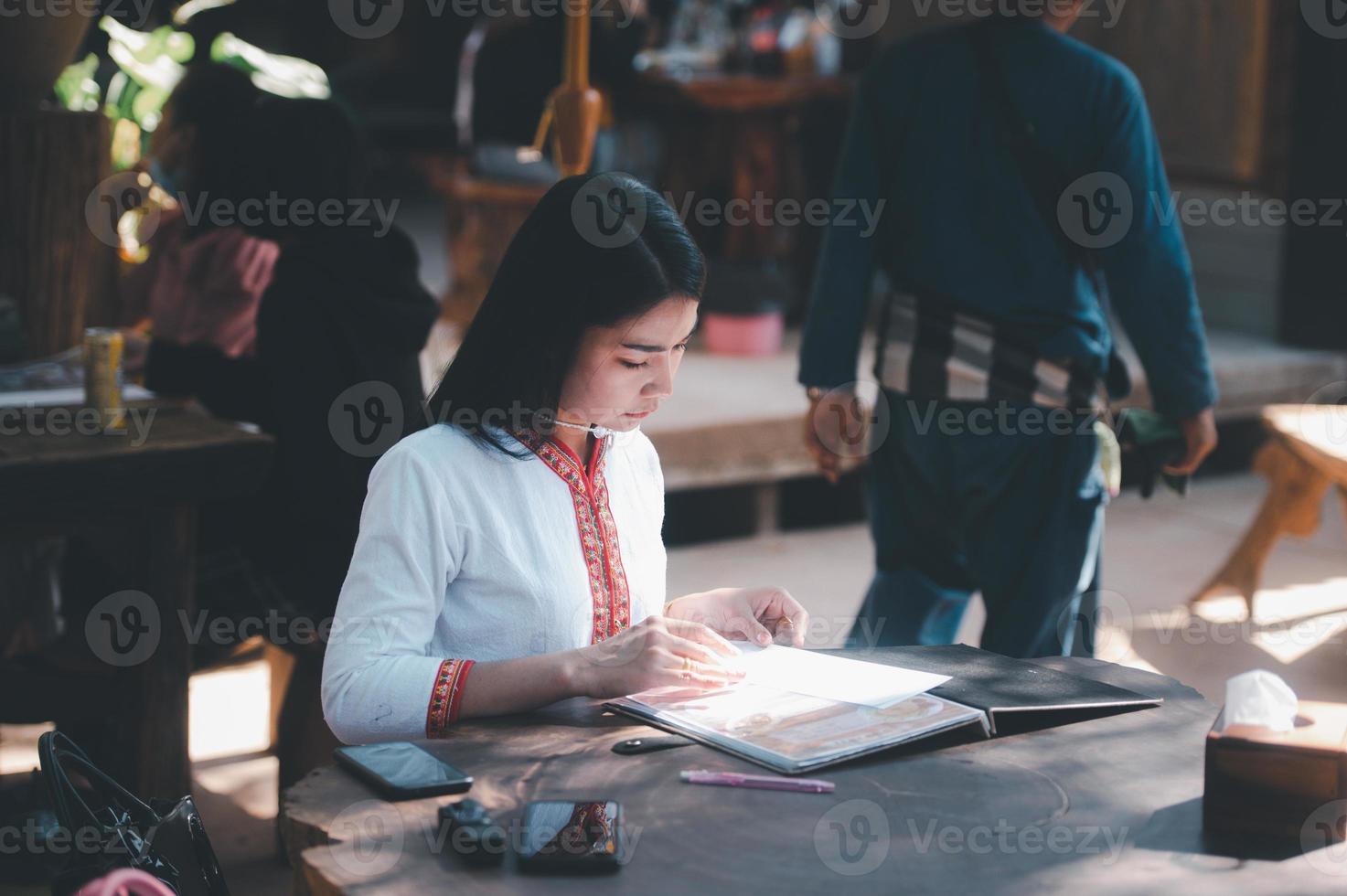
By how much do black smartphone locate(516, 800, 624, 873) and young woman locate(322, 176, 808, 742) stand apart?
301 millimetres

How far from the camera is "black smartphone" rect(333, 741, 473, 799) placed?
153 centimetres

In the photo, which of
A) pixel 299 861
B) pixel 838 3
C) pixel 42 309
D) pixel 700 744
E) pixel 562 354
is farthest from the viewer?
pixel 838 3

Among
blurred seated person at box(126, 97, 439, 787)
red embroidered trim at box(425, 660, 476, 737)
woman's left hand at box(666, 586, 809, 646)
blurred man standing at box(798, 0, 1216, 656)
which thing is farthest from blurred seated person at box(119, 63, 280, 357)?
red embroidered trim at box(425, 660, 476, 737)

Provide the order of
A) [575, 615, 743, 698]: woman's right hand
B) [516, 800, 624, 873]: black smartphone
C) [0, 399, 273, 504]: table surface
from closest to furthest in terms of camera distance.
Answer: [516, 800, 624, 873]: black smartphone < [575, 615, 743, 698]: woman's right hand < [0, 399, 273, 504]: table surface

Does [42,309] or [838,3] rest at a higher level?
[838,3]

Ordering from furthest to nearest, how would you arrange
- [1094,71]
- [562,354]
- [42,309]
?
1. [42,309]
2. [1094,71]
3. [562,354]

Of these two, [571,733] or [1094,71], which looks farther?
[1094,71]

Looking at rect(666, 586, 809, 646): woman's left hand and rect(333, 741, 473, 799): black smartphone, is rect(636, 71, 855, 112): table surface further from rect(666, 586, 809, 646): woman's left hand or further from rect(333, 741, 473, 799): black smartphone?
rect(333, 741, 473, 799): black smartphone

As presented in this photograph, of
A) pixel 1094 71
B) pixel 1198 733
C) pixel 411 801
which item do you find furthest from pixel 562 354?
pixel 1094 71

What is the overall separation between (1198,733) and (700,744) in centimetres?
53

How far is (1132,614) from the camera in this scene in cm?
466

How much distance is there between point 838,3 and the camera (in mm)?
7145

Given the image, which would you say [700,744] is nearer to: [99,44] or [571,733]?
[571,733]

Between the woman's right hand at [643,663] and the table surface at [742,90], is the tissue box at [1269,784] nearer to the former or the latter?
the woman's right hand at [643,663]
